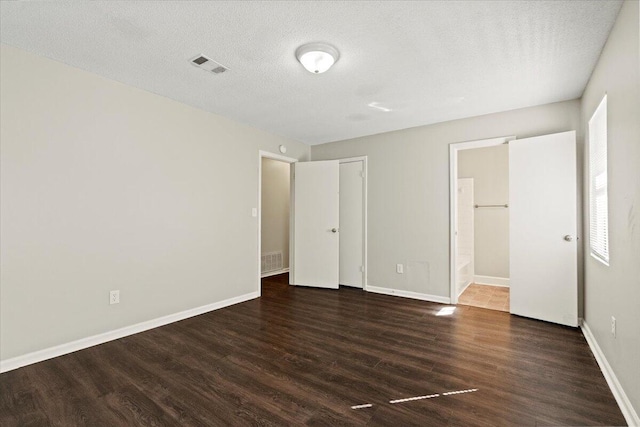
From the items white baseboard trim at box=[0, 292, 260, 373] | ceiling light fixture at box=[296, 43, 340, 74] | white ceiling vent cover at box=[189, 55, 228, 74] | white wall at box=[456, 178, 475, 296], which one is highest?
white ceiling vent cover at box=[189, 55, 228, 74]

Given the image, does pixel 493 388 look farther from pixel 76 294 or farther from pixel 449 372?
pixel 76 294

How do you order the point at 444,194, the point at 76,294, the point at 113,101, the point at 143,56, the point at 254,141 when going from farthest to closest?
the point at 254,141 → the point at 444,194 → the point at 113,101 → the point at 76,294 → the point at 143,56

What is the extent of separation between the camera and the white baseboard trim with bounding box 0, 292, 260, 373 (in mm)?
2340

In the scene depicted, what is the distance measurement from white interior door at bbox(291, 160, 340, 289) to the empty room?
55 centimetres

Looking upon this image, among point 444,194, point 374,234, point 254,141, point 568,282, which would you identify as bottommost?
point 568,282

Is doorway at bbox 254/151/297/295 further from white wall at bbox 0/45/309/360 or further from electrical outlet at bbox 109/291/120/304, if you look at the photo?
electrical outlet at bbox 109/291/120/304

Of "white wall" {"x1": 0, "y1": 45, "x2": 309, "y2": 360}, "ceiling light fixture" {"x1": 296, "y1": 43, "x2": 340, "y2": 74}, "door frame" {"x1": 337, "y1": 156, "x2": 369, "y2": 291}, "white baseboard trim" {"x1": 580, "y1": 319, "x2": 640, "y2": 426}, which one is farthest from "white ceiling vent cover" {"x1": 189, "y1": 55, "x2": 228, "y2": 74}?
"white baseboard trim" {"x1": 580, "y1": 319, "x2": 640, "y2": 426}

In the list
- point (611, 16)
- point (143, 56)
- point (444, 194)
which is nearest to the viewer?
point (611, 16)

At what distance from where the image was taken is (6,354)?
2.30m

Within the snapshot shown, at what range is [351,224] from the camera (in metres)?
4.95

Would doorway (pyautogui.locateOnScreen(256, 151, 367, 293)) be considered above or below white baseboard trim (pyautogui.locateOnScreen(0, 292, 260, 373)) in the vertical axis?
above

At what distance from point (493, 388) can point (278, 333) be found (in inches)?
72.7

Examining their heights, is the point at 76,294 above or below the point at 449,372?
above

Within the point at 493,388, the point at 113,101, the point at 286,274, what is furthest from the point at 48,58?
the point at 286,274
